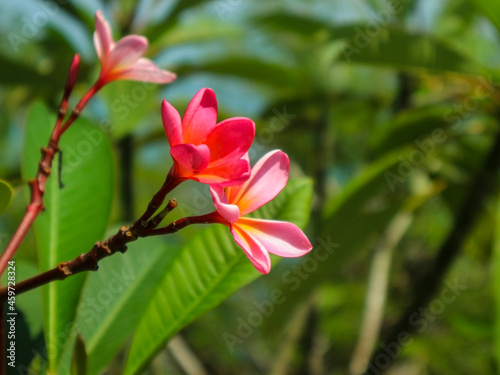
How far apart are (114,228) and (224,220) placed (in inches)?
20.7

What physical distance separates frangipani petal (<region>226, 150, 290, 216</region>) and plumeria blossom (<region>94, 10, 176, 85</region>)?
7.8 inches

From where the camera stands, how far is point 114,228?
91cm

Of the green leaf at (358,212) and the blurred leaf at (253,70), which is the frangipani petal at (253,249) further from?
the blurred leaf at (253,70)

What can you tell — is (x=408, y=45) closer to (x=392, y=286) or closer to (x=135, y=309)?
(x=135, y=309)

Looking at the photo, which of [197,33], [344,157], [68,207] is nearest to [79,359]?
[68,207]

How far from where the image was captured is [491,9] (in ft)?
3.07

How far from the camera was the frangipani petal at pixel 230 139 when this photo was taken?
0.39 m

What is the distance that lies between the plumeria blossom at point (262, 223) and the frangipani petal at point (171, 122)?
0.04 metres

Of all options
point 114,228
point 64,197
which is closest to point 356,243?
point 114,228

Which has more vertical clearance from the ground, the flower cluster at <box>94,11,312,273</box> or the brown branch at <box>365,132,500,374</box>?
the flower cluster at <box>94,11,312,273</box>

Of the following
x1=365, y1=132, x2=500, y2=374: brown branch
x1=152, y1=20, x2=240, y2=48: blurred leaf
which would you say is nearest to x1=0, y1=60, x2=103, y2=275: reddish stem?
x1=365, y1=132, x2=500, y2=374: brown branch

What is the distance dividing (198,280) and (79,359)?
0.64 ft

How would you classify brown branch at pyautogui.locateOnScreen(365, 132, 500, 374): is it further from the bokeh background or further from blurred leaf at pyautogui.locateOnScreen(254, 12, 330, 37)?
blurred leaf at pyautogui.locateOnScreen(254, 12, 330, 37)

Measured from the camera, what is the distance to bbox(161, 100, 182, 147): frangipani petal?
0.39 metres
